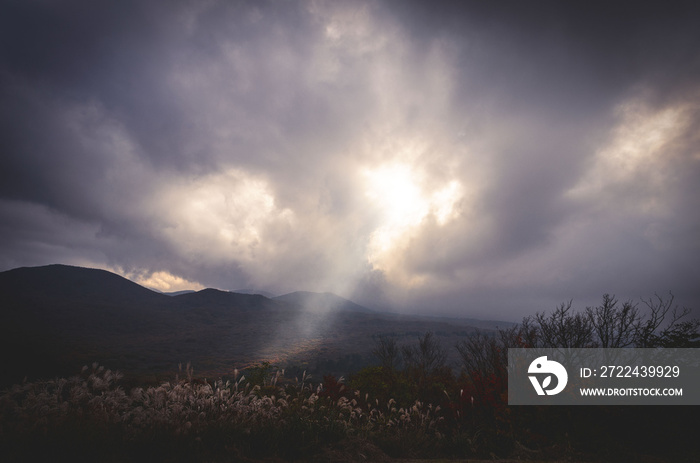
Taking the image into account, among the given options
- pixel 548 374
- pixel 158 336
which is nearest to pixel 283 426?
pixel 548 374

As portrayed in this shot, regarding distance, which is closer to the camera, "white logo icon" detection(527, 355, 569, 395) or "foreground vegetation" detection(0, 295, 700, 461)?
"foreground vegetation" detection(0, 295, 700, 461)

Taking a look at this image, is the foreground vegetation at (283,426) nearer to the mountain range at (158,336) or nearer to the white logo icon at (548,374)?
the white logo icon at (548,374)

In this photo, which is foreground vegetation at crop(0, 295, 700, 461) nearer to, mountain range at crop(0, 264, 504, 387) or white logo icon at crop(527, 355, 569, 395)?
white logo icon at crop(527, 355, 569, 395)

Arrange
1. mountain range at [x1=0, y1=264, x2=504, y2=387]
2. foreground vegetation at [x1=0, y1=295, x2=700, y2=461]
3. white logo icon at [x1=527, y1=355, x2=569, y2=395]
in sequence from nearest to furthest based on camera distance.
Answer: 1. foreground vegetation at [x1=0, y1=295, x2=700, y2=461]
2. white logo icon at [x1=527, y1=355, x2=569, y2=395]
3. mountain range at [x1=0, y1=264, x2=504, y2=387]

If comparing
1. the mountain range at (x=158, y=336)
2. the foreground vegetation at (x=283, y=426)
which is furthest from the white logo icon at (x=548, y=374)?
the mountain range at (x=158, y=336)

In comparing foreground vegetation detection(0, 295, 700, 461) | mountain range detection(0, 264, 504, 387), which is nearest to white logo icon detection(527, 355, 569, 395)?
foreground vegetation detection(0, 295, 700, 461)

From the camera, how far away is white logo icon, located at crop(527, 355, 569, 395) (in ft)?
28.9

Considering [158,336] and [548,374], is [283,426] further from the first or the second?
[158,336]

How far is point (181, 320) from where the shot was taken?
176 m

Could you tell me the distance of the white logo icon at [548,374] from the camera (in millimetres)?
8797

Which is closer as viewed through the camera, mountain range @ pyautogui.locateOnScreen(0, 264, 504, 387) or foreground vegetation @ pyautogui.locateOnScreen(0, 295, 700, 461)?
foreground vegetation @ pyautogui.locateOnScreen(0, 295, 700, 461)

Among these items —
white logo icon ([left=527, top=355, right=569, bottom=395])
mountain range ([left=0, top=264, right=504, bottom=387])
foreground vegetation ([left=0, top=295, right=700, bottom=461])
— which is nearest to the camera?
foreground vegetation ([left=0, top=295, right=700, bottom=461])

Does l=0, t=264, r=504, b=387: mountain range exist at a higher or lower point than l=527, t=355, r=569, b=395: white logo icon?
lower

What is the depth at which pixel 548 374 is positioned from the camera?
906 cm
